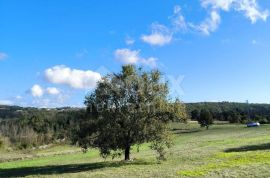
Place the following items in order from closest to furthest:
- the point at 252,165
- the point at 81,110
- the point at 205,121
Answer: the point at 252,165 → the point at 81,110 → the point at 205,121

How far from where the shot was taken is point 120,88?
50.6 metres

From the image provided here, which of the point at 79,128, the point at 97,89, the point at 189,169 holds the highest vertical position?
the point at 97,89

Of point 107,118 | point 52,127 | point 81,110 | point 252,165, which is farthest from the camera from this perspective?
point 52,127

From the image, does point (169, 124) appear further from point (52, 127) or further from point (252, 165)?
point (52, 127)

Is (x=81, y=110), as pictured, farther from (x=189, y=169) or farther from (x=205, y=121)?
(x=205, y=121)

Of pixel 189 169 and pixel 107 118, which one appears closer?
pixel 189 169

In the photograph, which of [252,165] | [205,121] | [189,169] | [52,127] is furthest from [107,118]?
[52,127]

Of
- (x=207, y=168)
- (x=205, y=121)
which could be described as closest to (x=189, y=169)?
(x=207, y=168)

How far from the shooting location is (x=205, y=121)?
180125mm

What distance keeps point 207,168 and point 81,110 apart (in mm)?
19131

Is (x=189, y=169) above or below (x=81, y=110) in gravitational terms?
below

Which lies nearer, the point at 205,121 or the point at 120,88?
the point at 120,88

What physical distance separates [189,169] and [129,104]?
42.3ft

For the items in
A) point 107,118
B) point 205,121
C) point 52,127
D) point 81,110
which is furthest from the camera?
point 52,127
